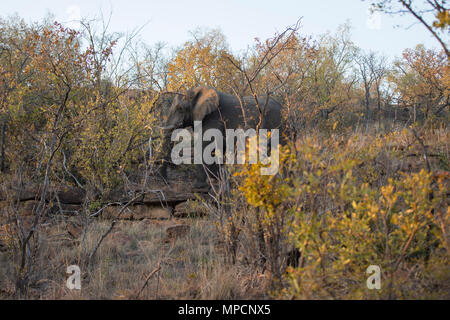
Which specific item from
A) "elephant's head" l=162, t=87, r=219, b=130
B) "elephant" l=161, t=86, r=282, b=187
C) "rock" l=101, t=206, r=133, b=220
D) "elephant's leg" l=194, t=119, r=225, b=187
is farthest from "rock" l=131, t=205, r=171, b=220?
"elephant's head" l=162, t=87, r=219, b=130

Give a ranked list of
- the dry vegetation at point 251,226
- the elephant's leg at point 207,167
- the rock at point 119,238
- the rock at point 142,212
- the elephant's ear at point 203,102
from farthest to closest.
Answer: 1. the elephant's ear at point 203,102
2. the elephant's leg at point 207,167
3. the rock at point 142,212
4. the rock at point 119,238
5. the dry vegetation at point 251,226

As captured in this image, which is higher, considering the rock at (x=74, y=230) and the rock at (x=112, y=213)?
the rock at (x=112, y=213)

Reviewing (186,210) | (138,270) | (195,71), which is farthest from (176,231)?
(195,71)

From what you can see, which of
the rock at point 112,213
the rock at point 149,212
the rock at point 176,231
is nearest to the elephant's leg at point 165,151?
the rock at point 149,212

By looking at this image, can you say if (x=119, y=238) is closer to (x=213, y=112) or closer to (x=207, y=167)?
(x=207, y=167)

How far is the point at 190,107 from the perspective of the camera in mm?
10656

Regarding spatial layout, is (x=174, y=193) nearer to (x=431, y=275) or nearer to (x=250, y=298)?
(x=250, y=298)

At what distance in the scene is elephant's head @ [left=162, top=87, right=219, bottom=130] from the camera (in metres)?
10.4

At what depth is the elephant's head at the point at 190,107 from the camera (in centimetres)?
1037

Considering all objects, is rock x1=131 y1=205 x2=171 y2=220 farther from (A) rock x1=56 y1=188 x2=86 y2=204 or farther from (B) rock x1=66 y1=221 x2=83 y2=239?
(B) rock x1=66 y1=221 x2=83 y2=239

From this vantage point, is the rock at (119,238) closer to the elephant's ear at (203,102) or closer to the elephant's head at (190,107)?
the elephant's head at (190,107)

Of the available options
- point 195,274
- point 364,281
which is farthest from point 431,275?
point 195,274

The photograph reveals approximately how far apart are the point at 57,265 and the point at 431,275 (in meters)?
4.17

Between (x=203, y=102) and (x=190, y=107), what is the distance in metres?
0.46
